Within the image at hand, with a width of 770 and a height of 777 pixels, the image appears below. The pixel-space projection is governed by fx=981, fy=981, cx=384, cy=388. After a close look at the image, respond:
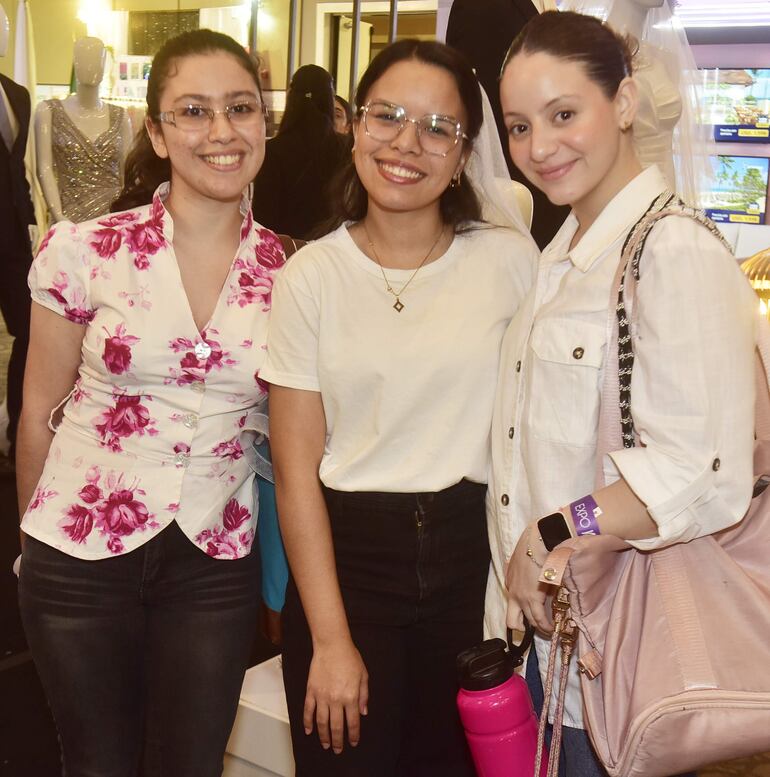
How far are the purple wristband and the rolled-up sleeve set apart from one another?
64 mm

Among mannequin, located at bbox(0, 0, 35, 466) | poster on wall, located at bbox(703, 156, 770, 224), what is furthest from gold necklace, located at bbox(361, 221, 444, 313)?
poster on wall, located at bbox(703, 156, 770, 224)

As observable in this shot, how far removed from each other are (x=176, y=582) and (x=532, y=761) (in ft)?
2.28

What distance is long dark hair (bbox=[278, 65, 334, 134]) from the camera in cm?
395

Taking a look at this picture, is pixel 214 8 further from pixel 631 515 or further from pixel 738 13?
pixel 631 515

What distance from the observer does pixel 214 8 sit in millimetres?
7395

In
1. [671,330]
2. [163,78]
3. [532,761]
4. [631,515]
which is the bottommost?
[532,761]

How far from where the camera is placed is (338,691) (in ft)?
5.37

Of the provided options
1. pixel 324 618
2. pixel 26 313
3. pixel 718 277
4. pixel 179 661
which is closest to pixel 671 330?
pixel 718 277

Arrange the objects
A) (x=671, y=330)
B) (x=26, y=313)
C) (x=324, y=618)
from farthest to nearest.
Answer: (x=26, y=313) < (x=324, y=618) < (x=671, y=330)

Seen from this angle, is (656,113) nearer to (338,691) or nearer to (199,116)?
(199,116)

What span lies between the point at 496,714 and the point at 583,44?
97 centimetres

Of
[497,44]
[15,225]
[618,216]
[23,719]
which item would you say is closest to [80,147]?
[15,225]

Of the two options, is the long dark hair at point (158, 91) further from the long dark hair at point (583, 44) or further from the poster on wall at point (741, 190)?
the poster on wall at point (741, 190)

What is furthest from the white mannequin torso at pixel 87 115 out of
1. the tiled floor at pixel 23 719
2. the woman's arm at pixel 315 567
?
the woman's arm at pixel 315 567
